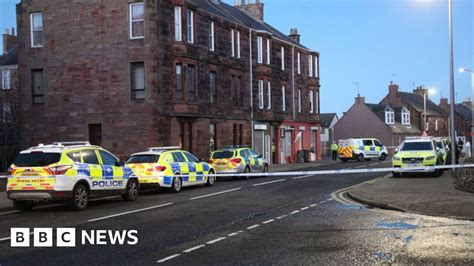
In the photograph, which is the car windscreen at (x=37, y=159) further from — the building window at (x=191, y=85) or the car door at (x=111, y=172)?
the building window at (x=191, y=85)

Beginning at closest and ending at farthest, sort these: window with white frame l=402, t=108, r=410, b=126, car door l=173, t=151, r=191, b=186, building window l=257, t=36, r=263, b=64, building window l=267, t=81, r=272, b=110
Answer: car door l=173, t=151, r=191, b=186 < building window l=257, t=36, r=263, b=64 < building window l=267, t=81, r=272, b=110 < window with white frame l=402, t=108, r=410, b=126

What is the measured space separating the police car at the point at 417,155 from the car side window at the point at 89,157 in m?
14.5

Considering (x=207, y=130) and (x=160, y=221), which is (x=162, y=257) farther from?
(x=207, y=130)

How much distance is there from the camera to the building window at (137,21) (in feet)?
98.7

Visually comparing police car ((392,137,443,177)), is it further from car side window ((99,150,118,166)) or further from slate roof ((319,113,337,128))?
slate roof ((319,113,337,128))

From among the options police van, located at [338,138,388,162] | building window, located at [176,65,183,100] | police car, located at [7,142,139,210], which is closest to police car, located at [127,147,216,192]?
police car, located at [7,142,139,210]

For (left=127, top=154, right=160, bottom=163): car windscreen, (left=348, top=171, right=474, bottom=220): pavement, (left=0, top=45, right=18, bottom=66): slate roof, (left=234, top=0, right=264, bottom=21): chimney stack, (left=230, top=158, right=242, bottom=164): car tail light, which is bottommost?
(left=348, top=171, right=474, bottom=220): pavement

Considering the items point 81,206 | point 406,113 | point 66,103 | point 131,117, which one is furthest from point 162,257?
point 406,113

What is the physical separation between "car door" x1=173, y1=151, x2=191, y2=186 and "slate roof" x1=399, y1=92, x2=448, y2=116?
63.0m

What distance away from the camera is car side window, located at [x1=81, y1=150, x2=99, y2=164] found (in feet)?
50.2

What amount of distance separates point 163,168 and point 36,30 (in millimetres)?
17690

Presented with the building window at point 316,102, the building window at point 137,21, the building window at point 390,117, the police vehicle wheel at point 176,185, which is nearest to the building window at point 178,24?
the building window at point 137,21

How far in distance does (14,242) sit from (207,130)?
24412mm

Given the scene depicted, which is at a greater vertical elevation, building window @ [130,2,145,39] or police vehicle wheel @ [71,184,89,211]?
building window @ [130,2,145,39]
